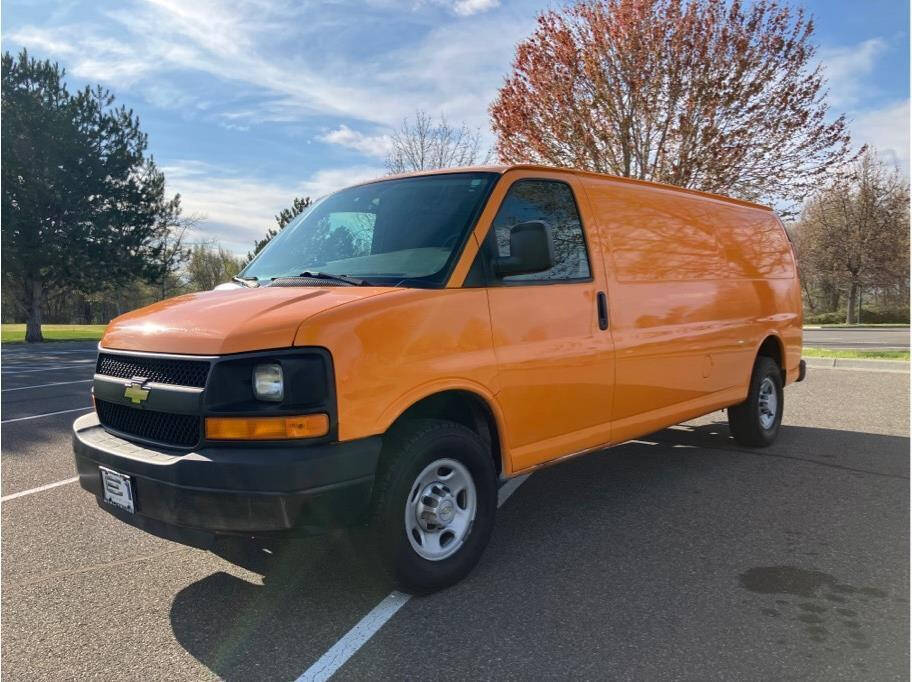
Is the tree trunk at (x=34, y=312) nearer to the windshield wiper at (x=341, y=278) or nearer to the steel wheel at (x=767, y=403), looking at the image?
the windshield wiper at (x=341, y=278)

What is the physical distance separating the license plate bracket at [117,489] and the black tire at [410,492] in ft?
3.57

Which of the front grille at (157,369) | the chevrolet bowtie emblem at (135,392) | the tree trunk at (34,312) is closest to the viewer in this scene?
the front grille at (157,369)

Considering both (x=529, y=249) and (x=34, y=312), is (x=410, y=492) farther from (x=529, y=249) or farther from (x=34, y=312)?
(x=34, y=312)

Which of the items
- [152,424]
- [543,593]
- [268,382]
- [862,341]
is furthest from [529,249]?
[862,341]

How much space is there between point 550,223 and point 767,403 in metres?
3.65

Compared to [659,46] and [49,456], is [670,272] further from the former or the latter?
[659,46]

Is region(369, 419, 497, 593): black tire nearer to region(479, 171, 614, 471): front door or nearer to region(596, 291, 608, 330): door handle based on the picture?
region(479, 171, 614, 471): front door

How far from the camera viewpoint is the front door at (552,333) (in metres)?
3.64

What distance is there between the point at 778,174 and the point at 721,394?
11188mm

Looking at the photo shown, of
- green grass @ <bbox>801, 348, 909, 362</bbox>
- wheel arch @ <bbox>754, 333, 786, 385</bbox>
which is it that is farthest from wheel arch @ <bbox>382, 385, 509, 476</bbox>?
green grass @ <bbox>801, 348, 909, 362</bbox>

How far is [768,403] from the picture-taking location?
21.3 feet

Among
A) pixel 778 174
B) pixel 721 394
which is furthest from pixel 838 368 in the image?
pixel 721 394

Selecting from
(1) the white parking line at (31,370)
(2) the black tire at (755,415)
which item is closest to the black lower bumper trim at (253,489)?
(2) the black tire at (755,415)

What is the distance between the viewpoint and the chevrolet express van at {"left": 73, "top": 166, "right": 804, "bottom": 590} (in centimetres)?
284
